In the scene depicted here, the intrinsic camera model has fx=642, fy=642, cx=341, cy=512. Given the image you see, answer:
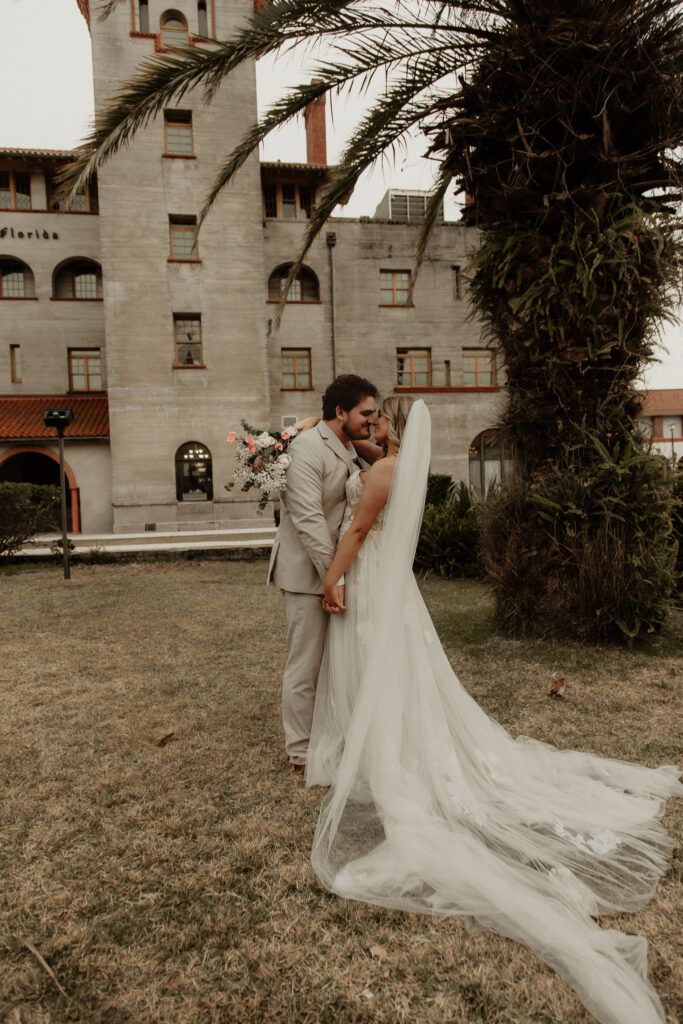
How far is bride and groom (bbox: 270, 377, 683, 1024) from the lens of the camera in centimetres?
234

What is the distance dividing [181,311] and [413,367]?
9564 millimetres

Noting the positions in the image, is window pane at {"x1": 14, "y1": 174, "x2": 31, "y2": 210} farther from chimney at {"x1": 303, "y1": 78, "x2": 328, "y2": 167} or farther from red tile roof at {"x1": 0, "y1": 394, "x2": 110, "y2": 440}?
chimney at {"x1": 303, "y1": 78, "x2": 328, "y2": 167}

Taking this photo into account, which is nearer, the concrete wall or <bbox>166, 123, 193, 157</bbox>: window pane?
the concrete wall

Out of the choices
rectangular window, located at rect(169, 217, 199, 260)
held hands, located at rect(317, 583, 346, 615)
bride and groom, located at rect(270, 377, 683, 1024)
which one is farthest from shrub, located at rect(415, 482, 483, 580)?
rectangular window, located at rect(169, 217, 199, 260)

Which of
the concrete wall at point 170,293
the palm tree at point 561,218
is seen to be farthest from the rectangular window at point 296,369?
the palm tree at point 561,218

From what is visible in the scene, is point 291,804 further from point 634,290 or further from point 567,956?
point 634,290

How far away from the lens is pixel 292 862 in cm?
278

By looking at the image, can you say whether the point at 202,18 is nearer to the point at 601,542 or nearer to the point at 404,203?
the point at 404,203

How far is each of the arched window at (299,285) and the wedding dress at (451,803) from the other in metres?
24.0

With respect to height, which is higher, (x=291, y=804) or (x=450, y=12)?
(x=450, y=12)

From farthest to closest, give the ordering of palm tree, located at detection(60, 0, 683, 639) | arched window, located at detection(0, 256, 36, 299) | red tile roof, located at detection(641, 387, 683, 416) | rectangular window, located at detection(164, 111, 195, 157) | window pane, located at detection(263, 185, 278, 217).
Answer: red tile roof, located at detection(641, 387, 683, 416), window pane, located at detection(263, 185, 278, 217), arched window, located at detection(0, 256, 36, 299), rectangular window, located at detection(164, 111, 195, 157), palm tree, located at detection(60, 0, 683, 639)

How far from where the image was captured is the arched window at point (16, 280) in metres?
24.9

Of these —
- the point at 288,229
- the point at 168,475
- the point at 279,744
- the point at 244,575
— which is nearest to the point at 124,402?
the point at 168,475

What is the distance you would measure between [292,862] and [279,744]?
56.3 inches
